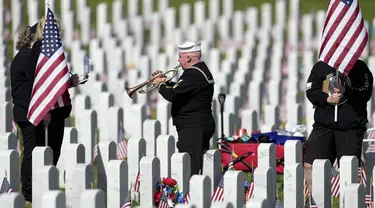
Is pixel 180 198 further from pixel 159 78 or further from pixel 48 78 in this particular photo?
pixel 48 78

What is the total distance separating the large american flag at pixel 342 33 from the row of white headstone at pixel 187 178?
3.42 ft

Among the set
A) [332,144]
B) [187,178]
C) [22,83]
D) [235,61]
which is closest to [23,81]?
[22,83]

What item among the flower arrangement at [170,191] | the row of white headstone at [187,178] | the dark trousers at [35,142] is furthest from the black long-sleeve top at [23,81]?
the flower arrangement at [170,191]

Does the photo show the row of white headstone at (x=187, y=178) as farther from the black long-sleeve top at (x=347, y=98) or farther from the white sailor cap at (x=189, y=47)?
the white sailor cap at (x=189, y=47)

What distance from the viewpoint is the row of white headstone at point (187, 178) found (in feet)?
30.7

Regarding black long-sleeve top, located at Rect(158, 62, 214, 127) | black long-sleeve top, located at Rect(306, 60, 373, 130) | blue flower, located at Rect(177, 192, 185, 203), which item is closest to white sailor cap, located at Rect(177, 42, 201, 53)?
black long-sleeve top, located at Rect(158, 62, 214, 127)

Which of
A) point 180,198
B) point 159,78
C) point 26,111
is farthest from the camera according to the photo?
point 26,111

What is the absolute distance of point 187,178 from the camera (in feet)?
33.9

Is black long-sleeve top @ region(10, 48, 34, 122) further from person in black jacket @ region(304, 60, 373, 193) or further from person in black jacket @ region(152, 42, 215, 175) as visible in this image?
person in black jacket @ region(304, 60, 373, 193)

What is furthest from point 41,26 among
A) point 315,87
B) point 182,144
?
point 315,87

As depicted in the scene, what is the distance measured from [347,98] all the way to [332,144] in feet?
1.49

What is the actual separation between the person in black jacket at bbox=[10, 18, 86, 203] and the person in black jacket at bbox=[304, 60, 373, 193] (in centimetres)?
230

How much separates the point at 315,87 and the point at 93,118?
3016mm

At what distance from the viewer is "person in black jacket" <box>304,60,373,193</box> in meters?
11.1
